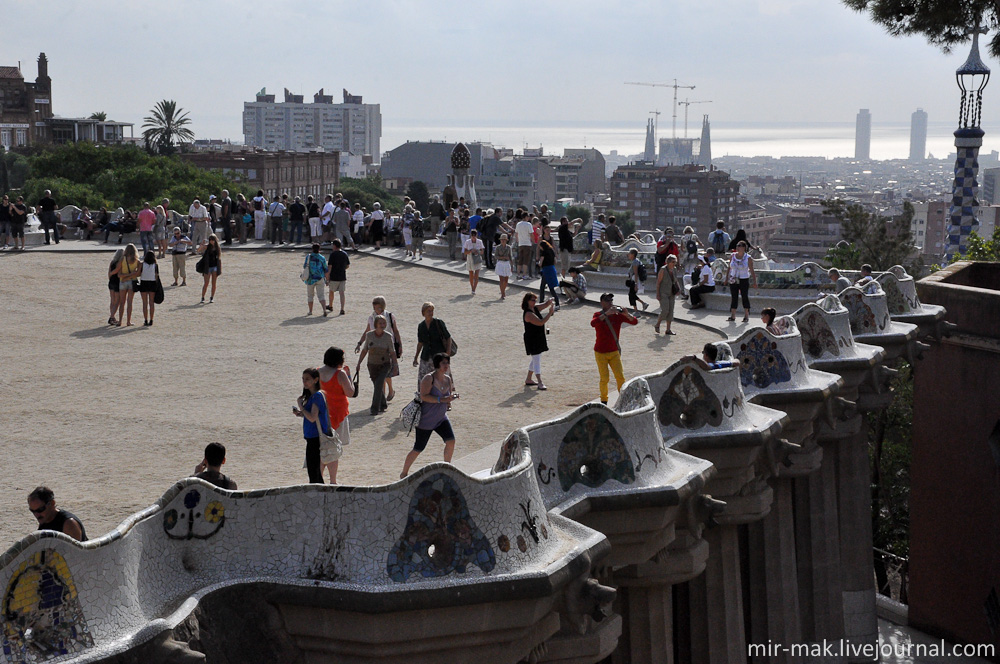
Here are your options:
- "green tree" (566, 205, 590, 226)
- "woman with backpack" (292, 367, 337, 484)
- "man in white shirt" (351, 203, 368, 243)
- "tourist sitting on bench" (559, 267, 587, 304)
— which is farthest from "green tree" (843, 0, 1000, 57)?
"green tree" (566, 205, 590, 226)

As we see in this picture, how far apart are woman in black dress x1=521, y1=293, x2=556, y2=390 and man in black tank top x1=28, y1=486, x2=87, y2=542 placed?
334 inches

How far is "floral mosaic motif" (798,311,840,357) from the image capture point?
57.5 ft

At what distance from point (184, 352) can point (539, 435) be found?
33.0 feet

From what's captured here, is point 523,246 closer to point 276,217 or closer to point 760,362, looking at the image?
point 276,217

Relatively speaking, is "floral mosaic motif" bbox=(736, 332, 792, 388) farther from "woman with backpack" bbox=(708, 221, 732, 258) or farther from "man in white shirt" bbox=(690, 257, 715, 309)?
"woman with backpack" bbox=(708, 221, 732, 258)

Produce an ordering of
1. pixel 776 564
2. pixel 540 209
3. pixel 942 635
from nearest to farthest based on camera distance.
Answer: pixel 776 564 < pixel 942 635 < pixel 540 209

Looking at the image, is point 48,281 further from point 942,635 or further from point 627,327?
point 942,635

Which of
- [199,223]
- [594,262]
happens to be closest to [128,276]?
[199,223]

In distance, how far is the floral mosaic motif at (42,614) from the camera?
6.68m

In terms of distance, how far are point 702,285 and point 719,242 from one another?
4249 millimetres

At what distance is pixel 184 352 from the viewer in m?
18.7

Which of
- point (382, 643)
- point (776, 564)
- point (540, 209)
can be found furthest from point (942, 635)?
point (382, 643)

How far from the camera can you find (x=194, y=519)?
794cm

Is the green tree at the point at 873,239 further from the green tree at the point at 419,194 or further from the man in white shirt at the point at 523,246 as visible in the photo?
the green tree at the point at 419,194
